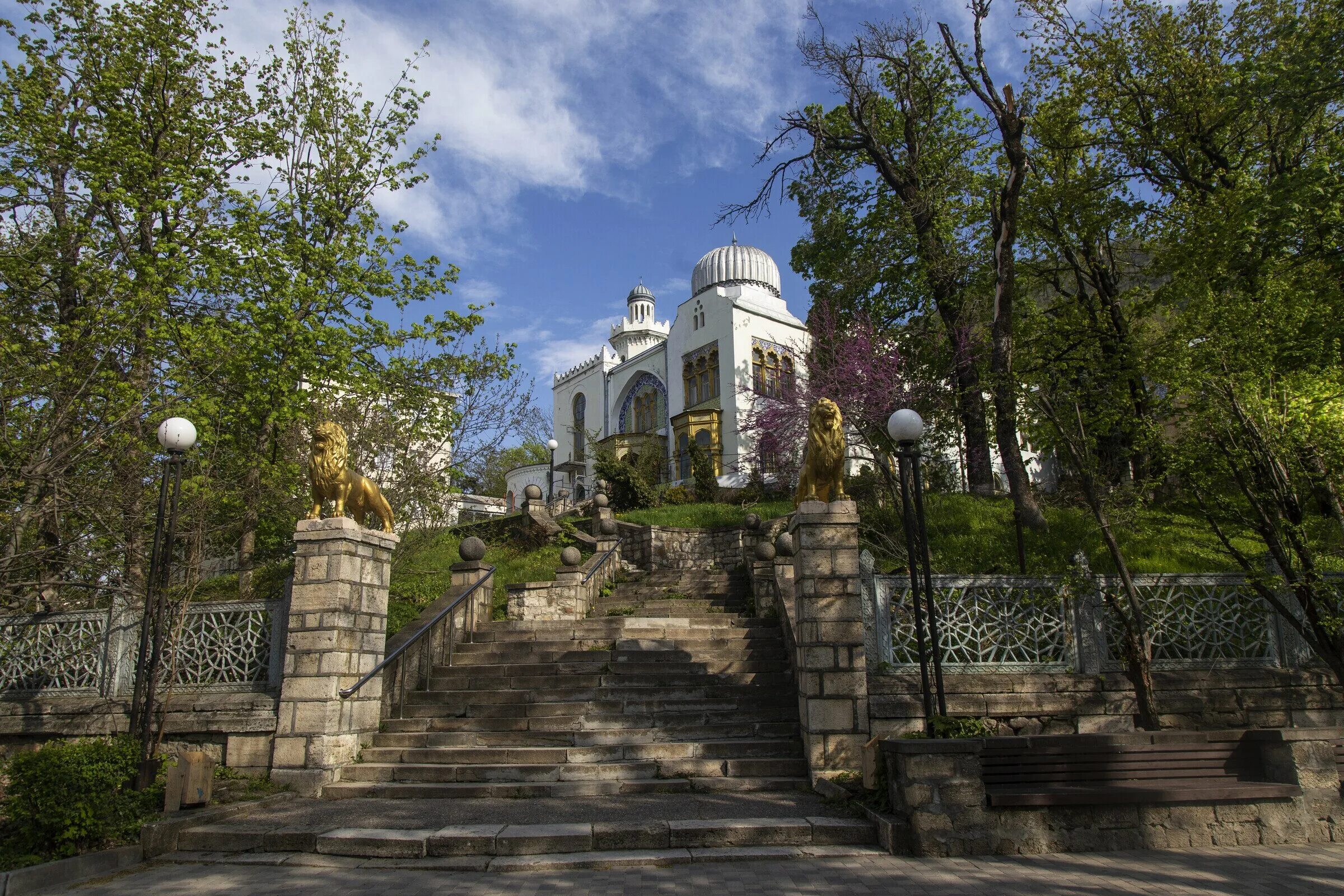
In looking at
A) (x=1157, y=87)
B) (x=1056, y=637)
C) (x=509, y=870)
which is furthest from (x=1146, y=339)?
(x=509, y=870)

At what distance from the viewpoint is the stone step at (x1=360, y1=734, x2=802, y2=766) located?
27.2 feet

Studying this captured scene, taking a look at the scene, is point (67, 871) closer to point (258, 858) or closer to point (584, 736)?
point (258, 858)

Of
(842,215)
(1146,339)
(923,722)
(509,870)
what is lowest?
(509,870)

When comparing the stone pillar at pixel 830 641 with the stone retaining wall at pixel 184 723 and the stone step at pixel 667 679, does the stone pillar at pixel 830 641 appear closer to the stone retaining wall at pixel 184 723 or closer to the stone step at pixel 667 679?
the stone step at pixel 667 679

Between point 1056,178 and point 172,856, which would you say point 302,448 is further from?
point 1056,178

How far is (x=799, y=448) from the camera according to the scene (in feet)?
76.3

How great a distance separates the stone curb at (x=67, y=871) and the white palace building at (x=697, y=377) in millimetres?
24093

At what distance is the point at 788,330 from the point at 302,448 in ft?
87.6

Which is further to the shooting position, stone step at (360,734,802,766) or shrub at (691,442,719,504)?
shrub at (691,442,719,504)

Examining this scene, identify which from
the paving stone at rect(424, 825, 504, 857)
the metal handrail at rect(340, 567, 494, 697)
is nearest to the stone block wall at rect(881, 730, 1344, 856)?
the paving stone at rect(424, 825, 504, 857)

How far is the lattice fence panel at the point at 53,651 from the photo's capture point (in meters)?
8.73

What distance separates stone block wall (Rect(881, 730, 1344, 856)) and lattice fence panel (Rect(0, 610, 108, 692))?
27.4 feet

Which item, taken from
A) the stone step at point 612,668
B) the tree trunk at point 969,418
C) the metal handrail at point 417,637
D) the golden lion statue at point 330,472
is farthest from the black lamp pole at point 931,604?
the tree trunk at point 969,418

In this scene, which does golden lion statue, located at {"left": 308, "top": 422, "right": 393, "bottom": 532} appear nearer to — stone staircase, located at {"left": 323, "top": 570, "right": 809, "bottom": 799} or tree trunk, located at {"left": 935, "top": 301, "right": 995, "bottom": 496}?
stone staircase, located at {"left": 323, "top": 570, "right": 809, "bottom": 799}
